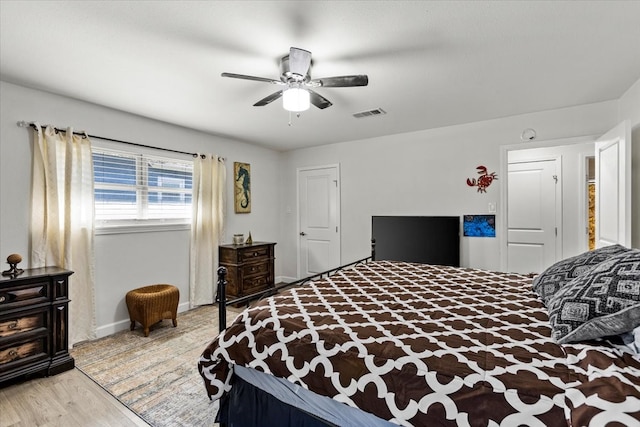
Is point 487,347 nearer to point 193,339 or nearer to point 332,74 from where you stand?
point 332,74

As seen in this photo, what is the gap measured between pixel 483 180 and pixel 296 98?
271cm

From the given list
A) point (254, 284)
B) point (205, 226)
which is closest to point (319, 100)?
point (205, 226)

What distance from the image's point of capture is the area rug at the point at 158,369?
2.00 meters

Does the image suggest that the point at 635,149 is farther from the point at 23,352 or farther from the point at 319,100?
the point at 23,352

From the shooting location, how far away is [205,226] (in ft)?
13.7

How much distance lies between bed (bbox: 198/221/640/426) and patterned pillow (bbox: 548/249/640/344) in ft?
0.10

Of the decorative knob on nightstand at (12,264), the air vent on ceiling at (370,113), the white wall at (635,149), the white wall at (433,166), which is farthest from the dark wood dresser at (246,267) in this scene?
the white wall at (635,149)

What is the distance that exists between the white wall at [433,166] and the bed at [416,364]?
209cm

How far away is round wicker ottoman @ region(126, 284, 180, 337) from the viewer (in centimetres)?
317

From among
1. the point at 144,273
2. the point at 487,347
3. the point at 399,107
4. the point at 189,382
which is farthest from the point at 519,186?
the point at 144,273

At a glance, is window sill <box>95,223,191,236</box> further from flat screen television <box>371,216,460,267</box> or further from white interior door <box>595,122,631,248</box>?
white interior door <box>595,122,631,248</box>

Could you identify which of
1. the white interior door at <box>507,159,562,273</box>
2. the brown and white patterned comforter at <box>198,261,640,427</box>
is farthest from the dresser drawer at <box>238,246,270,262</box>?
the white interior door at <box>507,159,562,273</box>

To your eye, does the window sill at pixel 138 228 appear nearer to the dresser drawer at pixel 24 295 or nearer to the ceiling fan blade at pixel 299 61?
the dresser drawer at pixel 24 295

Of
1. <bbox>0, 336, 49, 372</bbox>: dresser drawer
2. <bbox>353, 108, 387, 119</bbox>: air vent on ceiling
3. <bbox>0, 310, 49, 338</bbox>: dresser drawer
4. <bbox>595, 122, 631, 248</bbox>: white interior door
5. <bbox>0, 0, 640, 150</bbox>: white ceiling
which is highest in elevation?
<bbox>353, 108, 387, 119</bbox>: air vent on ceiling
